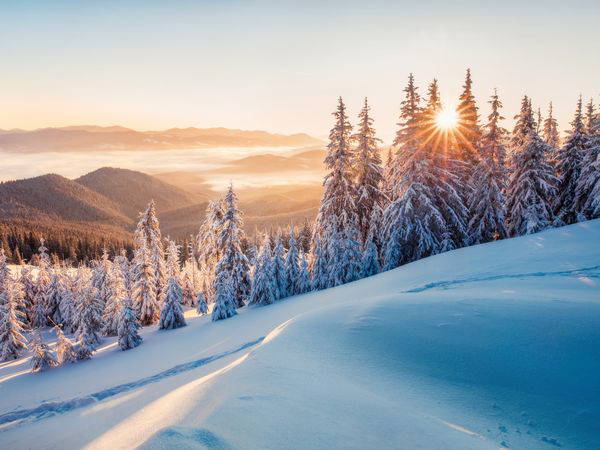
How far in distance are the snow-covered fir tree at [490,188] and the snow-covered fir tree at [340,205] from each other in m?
8.70

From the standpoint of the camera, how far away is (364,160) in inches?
1033

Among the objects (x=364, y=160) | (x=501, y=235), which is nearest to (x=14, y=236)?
(x=364, y=160)

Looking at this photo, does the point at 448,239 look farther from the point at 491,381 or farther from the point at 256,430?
the point at 256,430

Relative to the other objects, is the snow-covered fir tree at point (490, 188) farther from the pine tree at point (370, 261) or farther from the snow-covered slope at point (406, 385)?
the snow-covered slope at point (406, 385)

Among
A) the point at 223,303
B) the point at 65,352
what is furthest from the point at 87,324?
the point at 223,303

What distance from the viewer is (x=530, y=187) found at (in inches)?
1023

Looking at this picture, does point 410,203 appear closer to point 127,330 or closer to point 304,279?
point 304,279

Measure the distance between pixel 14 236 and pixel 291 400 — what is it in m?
149

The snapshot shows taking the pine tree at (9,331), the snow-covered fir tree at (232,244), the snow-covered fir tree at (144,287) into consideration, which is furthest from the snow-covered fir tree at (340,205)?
the pine tree at (9,331)

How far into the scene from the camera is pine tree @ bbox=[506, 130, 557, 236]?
83.9 feet

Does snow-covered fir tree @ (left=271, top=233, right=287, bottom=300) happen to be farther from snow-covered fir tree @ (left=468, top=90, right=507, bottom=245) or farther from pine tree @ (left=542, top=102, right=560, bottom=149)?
pine tree @ (left=542, top=102, right=560, bottom=149)

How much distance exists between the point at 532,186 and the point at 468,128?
6409 millimetres

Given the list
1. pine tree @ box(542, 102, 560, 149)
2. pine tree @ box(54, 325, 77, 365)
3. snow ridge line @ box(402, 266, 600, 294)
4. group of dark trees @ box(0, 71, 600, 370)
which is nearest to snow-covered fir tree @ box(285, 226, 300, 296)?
group of dark trees @ box(0, 71, 600, 370)

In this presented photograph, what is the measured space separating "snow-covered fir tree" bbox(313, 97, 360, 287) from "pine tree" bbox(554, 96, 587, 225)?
1778 centimetres
